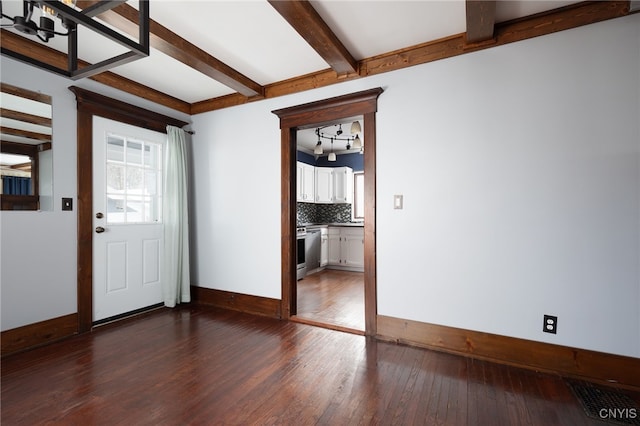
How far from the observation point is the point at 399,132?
2.80 meters

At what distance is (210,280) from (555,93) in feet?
13.1

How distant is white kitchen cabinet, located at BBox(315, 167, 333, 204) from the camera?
6.57m

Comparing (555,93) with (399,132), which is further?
(399,132)

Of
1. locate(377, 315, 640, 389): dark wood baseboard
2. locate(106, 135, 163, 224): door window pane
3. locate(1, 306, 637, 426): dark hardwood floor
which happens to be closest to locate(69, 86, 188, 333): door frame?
locate(106, 135, 163, 224): door window pane

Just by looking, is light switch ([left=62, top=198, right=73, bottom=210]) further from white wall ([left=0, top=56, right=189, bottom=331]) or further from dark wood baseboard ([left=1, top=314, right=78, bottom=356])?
dark wood baseboard ([left=1, top=314, right=78, bottom=356])

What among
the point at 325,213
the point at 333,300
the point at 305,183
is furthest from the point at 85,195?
the point at 325,213

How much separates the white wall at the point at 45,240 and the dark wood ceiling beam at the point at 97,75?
12 centimetres

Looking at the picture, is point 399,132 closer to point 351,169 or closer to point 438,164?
point 438,164

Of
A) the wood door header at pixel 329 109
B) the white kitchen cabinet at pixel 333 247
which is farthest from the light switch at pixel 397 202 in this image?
the white kitchen cabinet at pixel 333 247

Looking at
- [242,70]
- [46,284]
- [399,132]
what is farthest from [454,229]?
[46,284]

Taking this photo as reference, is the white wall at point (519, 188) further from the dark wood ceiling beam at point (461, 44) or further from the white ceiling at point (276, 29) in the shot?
the white ceiling at point (276, 29)

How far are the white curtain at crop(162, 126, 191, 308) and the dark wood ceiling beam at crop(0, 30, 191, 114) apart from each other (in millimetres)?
352

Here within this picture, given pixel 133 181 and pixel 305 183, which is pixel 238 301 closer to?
pixel 133 181

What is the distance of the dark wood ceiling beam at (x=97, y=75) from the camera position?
2537 millimetres
